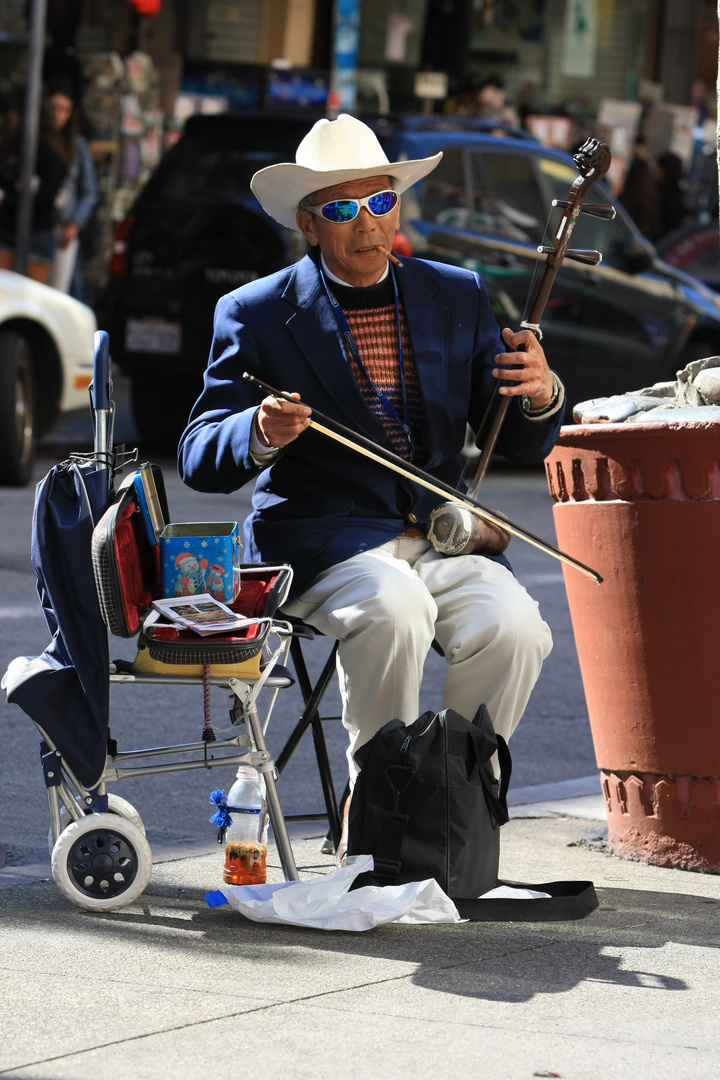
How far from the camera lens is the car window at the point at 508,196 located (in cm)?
1085

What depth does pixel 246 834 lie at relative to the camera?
3.85m

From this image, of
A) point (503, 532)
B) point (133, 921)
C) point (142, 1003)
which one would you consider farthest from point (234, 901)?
point (503, 532)

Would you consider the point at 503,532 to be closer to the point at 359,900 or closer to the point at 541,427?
the point at 541,427

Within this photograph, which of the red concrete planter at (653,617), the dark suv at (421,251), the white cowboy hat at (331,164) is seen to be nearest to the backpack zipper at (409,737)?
the red concrete planter at (653,617)

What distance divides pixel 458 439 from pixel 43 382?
627 centimetres

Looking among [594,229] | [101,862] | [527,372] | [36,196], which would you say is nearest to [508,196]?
[594,229]

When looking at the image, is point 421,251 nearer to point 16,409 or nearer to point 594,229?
point 594,229

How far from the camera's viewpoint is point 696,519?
400 cm

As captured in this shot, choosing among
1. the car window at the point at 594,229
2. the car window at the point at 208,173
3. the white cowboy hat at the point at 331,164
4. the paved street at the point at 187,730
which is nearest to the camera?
the white cowboy hat at the point at 331,164

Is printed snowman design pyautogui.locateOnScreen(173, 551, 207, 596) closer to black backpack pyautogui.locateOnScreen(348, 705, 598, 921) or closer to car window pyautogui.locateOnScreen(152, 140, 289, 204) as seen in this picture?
black backpack pyautogui.locateOnScreen(348, 705, 598, 921)

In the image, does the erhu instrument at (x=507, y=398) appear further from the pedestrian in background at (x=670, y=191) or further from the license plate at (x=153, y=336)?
the pedestrian in background at (x=670, y=191)

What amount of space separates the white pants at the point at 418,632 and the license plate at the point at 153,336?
6.99m

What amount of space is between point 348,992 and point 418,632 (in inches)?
35.3

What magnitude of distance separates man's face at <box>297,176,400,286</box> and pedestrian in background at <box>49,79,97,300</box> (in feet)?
31.3
